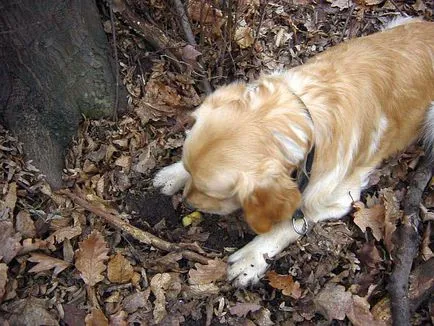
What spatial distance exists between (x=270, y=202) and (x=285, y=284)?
103cm

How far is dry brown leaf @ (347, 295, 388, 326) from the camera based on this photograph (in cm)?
367

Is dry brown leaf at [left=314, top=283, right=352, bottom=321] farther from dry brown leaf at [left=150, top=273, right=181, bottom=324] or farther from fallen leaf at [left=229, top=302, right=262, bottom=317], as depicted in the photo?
dry brown leaf at [left=150, top=273, right=181, bottom=324]

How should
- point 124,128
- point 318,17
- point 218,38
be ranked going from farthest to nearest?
point 318,17 < point 218,38 < point 124,128

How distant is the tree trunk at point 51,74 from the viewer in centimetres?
343

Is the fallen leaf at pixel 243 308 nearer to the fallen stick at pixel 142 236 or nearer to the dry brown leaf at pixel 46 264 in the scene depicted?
the fallen stick at pixel 142 236

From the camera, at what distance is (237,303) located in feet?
12.3

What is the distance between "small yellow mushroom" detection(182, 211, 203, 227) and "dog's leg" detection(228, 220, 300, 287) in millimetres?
392

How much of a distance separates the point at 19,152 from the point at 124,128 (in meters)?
0.85

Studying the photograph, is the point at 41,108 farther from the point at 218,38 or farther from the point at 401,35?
the point at 401,35

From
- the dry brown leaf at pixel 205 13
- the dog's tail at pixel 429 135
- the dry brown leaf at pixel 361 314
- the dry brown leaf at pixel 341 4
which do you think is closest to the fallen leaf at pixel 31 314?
the dry brown leaf at pixel 361 314

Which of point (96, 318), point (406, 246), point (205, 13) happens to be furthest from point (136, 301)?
point (205, 13)

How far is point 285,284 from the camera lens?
12.5 ft

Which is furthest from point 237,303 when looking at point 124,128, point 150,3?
point 150,3

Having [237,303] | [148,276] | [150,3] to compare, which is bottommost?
[237,303]
